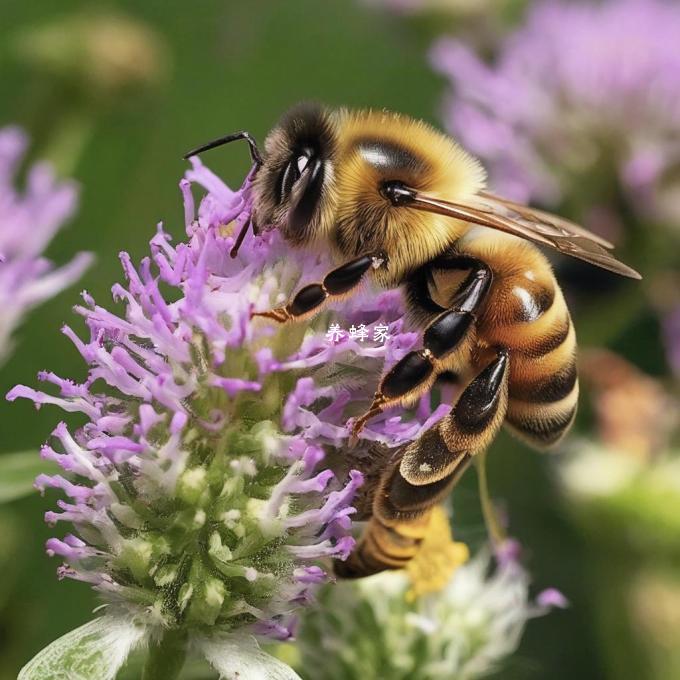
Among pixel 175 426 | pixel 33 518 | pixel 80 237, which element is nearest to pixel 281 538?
pixel 175 426

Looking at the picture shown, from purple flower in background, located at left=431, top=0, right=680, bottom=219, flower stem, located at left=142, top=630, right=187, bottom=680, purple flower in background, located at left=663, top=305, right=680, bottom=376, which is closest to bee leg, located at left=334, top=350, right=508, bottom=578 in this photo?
flower stem, located at left=142, top=630, right=187, bottom=680

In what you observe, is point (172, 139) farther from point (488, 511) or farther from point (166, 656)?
point (166, 656)

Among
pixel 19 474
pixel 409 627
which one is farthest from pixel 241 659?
pixel 409 627

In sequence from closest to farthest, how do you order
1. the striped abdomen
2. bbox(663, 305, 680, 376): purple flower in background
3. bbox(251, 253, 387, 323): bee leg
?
bbox(251, 253, 387, 323): bee leg < the striped abdomen < bbox(663, 305, 680, 376): purple flower in background

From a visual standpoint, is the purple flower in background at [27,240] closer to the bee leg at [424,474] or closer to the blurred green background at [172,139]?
the blurred green background at [172,139]

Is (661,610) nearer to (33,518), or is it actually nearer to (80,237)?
(33,518)

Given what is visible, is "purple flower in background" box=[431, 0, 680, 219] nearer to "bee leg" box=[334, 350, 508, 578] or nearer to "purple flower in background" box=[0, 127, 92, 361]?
"purple flower in background" box=[0, 127, 92, 361]
